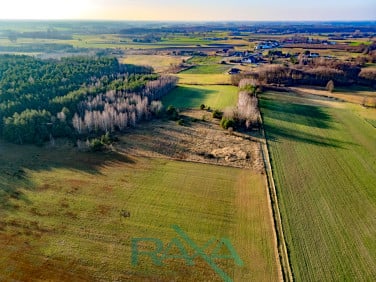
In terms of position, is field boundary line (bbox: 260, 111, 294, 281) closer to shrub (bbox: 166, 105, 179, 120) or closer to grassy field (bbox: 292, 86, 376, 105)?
shrub (bbox: 166, 105, 179, 120)

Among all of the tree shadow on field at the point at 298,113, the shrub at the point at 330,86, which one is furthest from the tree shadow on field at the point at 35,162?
the shrub at the point at 330,86

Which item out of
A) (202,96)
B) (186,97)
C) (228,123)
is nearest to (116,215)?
(228,123)

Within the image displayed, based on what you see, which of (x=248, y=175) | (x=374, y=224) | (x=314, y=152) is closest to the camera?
(x=374, y=224)

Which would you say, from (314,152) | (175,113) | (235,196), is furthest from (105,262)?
(175,113)

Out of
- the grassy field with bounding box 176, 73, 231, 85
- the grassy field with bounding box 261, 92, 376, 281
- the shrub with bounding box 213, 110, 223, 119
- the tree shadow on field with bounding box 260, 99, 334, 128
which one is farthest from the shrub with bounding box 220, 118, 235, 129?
the grassy field with bounding box 176, 73, 231, 85

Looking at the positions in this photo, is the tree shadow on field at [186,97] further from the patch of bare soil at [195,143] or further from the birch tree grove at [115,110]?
the patch of bare soil at [195,143]

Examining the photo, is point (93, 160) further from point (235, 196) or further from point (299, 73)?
point (299, 73)
